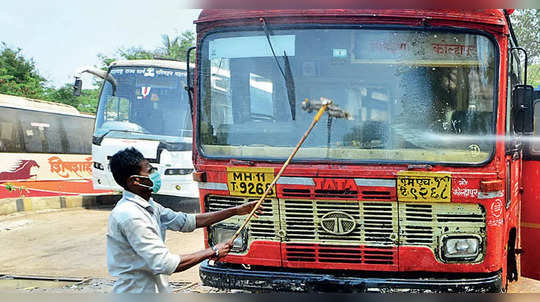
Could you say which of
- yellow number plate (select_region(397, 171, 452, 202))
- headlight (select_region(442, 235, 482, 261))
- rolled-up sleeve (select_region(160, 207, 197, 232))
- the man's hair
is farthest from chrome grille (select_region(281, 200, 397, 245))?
the man's hair

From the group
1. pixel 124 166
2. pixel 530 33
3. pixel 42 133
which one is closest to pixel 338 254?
pixel 124 166

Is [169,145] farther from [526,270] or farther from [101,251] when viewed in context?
[526,270]

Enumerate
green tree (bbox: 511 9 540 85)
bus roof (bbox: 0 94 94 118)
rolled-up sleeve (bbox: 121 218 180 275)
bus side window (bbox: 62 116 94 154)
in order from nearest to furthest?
rolled-up sleeve (bbox: 121 218 180 275), bus roof (bbox: 0 94 94 118), green tree (bbox: 511 9 540 85), bus side window (bbox: 62 116 94 154)

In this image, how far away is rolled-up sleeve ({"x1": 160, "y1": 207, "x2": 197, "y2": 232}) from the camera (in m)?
3.03

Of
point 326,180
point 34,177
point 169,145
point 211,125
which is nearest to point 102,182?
point 169,145

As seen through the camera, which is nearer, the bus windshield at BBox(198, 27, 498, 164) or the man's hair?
the man's hair

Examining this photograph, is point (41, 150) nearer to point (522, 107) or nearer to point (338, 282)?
point (338, 282)

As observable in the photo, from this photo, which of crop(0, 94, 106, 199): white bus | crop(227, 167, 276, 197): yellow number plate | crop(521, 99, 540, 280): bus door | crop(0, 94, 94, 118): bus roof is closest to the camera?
crop(227, 167, 276, 197): yellow number plate

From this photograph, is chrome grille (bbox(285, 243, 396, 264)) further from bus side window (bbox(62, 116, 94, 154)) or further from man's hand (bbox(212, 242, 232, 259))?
bus side window (bbox(62, 116, 94, 154))

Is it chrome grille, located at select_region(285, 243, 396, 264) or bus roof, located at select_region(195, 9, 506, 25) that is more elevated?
bus roof, located at select_region(195, 9, 506, 25)

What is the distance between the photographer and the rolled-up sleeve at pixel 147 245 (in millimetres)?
2559

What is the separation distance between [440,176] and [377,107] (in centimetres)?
68

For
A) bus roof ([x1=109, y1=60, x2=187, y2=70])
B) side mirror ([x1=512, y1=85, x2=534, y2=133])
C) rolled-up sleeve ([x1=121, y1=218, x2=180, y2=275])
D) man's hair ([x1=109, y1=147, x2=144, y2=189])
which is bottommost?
rolled-up sleeve ([x1=121, y1=218, x2=180, y2=275])

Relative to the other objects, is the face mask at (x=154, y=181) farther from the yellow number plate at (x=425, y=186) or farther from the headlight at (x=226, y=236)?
the yellow number plate at (x=425, y=186)
